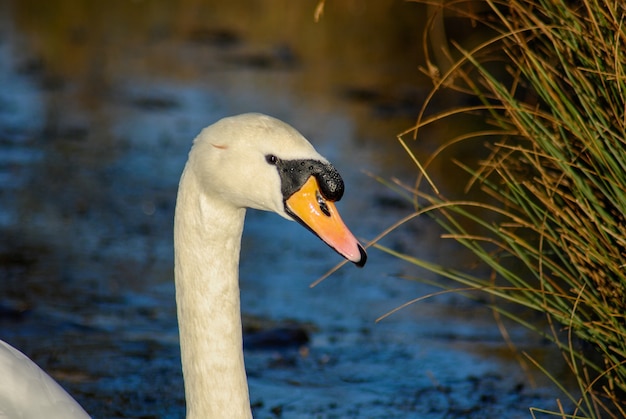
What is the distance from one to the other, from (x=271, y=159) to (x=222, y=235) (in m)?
0.30

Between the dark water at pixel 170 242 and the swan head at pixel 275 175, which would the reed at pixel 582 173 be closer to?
the swan head at pixel 275 175

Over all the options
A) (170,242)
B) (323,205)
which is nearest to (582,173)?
(323,205)

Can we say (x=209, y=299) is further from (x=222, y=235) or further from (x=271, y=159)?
(x=271, y=159)

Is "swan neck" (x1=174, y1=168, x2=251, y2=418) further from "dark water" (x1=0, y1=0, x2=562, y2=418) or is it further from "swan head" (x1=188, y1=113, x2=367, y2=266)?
"dark water" (x1=0, y1=0, x2=562, y2=418)

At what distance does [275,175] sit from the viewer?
303 centimetres

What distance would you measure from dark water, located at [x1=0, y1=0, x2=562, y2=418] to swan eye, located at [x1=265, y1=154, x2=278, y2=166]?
1.44 m

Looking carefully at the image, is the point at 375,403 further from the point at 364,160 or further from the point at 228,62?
the point at 228,62

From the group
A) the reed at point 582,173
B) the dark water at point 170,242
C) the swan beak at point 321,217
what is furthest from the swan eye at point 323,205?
the dark water at point 170,242

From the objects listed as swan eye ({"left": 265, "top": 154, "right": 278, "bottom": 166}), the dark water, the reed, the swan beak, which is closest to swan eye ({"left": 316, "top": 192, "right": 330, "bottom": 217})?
the swan beak

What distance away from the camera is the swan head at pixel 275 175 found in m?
2.98

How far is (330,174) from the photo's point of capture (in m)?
2.96

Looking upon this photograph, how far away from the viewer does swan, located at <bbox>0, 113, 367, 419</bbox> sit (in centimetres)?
300

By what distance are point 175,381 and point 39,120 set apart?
18.6 ft

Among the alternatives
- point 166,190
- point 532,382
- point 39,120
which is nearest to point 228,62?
point 39,120
